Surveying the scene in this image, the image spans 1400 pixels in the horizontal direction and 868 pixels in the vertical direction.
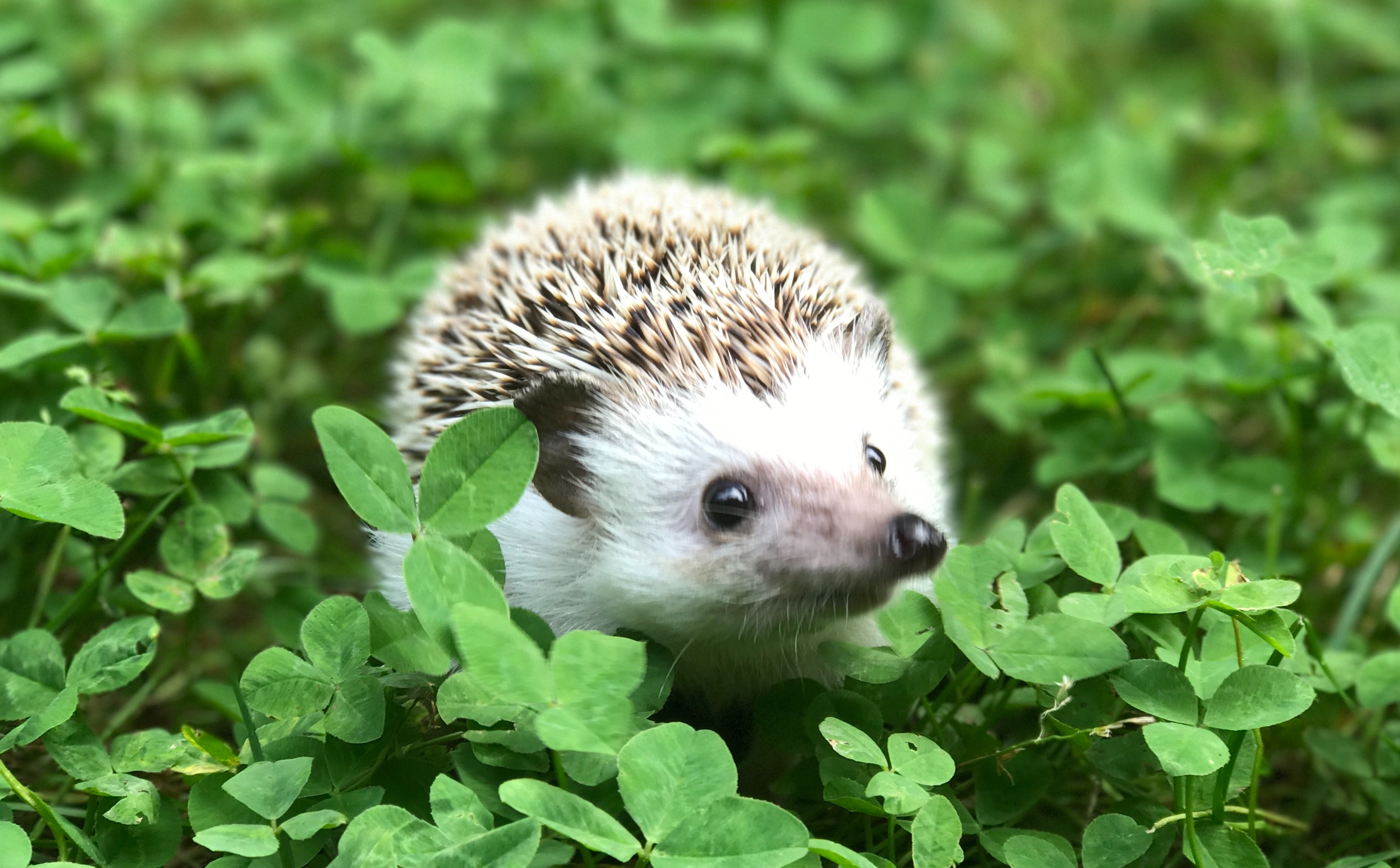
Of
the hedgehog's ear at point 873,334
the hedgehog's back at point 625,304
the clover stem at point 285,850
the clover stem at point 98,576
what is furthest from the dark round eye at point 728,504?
the clover stem at point 98,576

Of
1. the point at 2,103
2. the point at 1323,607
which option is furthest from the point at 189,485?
the point at 1323,607

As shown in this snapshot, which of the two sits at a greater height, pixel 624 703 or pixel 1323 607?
pixel 624 703

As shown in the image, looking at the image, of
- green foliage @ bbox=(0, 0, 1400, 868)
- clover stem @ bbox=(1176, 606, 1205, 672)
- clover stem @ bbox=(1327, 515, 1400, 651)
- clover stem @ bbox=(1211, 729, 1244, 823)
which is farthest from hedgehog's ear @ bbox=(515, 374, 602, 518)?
clover stem @ bbox=(1327, 515, 1400, 651)

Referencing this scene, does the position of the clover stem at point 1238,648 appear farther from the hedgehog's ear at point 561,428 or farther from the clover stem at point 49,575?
the clover stem at point 49,575

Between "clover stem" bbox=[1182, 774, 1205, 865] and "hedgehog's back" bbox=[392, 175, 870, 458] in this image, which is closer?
"clover stem" bbox=[1182, 774, 1205, 865]

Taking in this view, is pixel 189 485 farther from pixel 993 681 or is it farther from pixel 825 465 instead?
pixel 993 681

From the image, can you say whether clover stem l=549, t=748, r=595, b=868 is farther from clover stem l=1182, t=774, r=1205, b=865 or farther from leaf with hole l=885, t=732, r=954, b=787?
clover stem l=1182, t=774, r=1205, b=865
